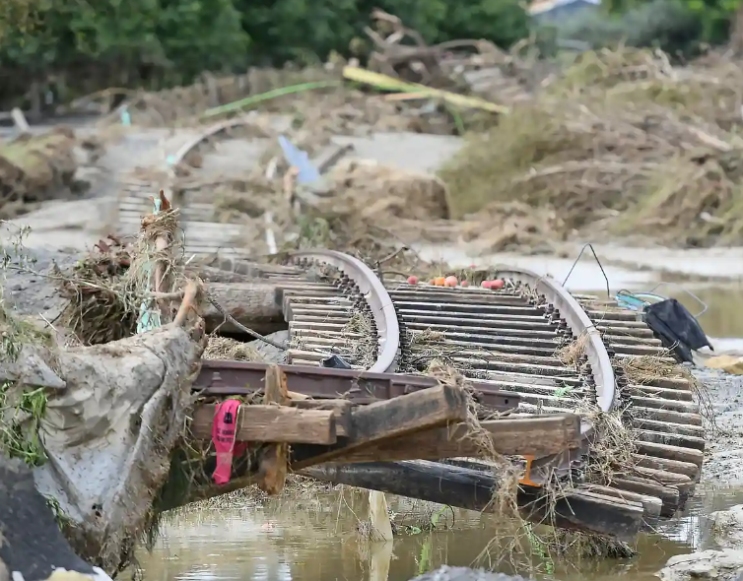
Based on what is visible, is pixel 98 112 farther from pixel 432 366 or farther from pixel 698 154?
pixel 432 366

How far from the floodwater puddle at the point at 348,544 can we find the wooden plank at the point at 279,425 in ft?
3.87

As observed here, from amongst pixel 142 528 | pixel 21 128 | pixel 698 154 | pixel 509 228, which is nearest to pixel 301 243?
pixel 509 228

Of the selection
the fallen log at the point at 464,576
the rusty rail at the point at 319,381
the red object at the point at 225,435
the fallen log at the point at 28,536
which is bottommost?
the fallen log at the point at 464,576

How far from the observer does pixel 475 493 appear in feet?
16.7

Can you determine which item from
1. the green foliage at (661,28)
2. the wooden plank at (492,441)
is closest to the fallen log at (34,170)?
the wooden plank at (492,441)

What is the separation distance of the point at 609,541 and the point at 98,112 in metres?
25.5

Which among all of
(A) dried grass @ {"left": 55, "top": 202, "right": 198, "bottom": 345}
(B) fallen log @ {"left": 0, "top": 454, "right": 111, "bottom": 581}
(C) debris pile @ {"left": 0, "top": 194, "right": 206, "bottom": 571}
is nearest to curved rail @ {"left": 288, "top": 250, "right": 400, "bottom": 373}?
(A) dried grass @ {"left": 55, "top": 202, "right": 198, "bottom": 345}

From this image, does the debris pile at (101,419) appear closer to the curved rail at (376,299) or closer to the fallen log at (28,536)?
the fallen log at (28,536)

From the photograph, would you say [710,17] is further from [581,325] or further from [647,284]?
[581,325]

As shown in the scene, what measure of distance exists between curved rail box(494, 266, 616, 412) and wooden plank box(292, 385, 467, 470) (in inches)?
70.3

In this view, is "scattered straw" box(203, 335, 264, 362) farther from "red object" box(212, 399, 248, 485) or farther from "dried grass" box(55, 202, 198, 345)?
"red object" box(212, 399, 248, 485)

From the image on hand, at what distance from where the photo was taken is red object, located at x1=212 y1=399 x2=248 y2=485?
4.16 metres

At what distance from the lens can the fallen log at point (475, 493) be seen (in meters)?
4.92

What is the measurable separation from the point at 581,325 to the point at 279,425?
143 inches
